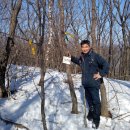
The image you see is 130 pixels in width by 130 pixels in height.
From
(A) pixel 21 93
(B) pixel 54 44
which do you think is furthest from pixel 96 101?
(B) pixel 54 44

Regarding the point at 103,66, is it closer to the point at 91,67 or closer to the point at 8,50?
the point at 91,67

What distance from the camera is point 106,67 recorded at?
5859 millimetres

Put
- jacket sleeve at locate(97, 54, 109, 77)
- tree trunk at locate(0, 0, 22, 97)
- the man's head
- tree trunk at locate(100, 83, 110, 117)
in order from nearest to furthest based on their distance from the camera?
1. jacket sleeve at locate(97, 54, 109, 77)
2. the man's head
3. tree trunk at locate(100, 83, 110, 117)
4. tree trunk at locate(0, 0, 22, 97)

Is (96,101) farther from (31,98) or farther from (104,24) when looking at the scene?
(104,24)

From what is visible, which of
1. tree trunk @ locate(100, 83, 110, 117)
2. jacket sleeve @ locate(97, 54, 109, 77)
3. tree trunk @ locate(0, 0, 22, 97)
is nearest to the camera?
jacket sleeve @ locate(97, 54, 109, 77)

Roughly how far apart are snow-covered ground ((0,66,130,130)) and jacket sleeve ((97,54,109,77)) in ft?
3.32

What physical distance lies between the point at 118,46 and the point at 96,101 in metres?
19.9

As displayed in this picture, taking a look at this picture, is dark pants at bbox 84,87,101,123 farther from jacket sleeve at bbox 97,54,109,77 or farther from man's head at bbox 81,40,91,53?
man's head at bbox 81,40,91,53

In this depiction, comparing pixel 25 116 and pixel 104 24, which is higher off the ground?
pixel 104 24

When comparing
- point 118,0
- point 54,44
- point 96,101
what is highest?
point 118,0

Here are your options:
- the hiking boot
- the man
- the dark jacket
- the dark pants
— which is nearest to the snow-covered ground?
the hiking boot

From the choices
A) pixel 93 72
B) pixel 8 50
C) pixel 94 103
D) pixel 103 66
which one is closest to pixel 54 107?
pixel 94 103

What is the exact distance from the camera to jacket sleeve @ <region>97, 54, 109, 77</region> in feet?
19.2

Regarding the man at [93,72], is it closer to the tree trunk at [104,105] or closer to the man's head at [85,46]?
the man's head at [85,46]
